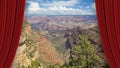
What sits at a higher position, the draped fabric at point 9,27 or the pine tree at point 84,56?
the draped fabric at point 9,27

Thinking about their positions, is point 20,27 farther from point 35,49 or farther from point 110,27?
point 110,27

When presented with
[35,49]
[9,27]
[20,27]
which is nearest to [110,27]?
[35,49]

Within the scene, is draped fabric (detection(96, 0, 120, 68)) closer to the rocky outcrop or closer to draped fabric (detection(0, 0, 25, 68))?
the rocky outcrop

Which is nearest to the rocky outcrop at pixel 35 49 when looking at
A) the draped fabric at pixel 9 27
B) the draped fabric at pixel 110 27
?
the draped fabric at pixel 9 27

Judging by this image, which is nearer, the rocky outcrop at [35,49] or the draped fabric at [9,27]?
the draped fabric at [9,27]

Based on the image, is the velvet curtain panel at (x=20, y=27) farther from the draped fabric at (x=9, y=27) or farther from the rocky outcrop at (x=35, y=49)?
the rocky outcrop at (x=35, y=49)
